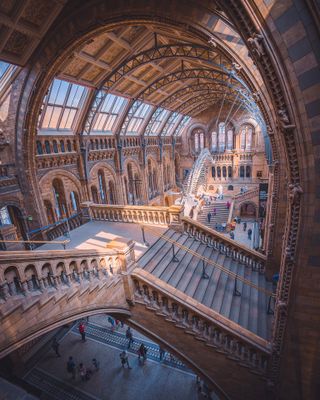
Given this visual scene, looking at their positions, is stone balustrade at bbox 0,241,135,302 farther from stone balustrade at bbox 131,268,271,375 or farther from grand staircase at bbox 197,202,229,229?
grand staircase at bbox 197,202,229,229

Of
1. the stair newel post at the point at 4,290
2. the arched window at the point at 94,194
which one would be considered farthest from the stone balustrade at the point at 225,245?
the arched window at the point at 94,194

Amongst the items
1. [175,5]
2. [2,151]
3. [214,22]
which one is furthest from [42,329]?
[2,151]

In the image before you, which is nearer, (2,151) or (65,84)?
(2,151)

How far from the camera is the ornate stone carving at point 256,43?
2.96 metres

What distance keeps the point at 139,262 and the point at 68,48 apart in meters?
10.2

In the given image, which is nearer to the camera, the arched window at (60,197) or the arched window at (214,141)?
the arched window at (60,197)

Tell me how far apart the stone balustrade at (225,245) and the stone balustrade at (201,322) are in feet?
12.9

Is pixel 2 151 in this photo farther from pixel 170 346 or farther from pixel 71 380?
pixel 170 346

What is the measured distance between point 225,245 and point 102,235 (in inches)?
216

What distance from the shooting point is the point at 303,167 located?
3586 millimetres

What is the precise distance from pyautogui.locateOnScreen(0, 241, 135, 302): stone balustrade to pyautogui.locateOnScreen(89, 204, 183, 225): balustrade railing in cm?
353

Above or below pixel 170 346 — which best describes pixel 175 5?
above

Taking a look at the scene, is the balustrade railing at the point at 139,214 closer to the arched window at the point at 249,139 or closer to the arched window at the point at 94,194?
the arched window at the point at 94,194

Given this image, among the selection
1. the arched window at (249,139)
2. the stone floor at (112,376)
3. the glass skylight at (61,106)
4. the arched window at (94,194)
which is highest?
the glass skylight at (61,106)
